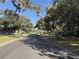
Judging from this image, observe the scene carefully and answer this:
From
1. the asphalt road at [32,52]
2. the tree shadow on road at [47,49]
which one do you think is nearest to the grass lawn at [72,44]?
the asphalt road at [32,52]

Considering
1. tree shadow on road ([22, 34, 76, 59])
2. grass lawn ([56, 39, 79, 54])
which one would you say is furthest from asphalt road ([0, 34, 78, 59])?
grass lawn ([56, 39, 79, 54])

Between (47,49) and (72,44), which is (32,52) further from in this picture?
(72,44)

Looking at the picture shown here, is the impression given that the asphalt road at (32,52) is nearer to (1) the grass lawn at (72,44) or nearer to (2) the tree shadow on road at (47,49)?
(2) the tree shadow on road at (47,49)

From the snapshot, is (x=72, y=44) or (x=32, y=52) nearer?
(x=32, y=52)

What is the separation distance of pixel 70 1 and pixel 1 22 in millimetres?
73433

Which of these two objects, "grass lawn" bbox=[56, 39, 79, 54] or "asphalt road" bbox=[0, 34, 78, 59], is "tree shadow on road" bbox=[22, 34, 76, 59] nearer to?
"asphalt road" bbox=[0, 34, 78, 59]

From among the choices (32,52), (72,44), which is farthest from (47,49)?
(72,44)

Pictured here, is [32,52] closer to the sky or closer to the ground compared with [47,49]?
closer to the sky

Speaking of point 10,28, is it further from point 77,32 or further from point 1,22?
point 77,32

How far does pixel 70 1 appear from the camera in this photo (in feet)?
84.8

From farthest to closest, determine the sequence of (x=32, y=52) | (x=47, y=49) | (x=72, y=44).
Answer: (x=72, y=44) → (x=47, y=49) → (x=32, y=52)

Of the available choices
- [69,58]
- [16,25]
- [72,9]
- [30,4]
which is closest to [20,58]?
Answer: [69,58]

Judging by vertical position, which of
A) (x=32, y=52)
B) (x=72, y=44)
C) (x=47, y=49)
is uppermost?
(x=32, y=52)

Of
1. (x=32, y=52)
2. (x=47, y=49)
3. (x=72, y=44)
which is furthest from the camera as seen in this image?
(x=72, y=44)
